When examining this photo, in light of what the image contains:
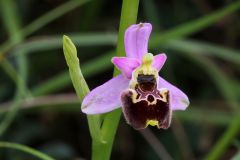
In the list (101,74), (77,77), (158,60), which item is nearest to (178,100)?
(158,60)

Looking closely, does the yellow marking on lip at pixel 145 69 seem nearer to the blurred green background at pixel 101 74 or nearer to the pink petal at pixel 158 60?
the pink petal at pixel 158 60

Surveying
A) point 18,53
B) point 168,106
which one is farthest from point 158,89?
point 18,53

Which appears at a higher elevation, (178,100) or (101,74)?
(178,100)

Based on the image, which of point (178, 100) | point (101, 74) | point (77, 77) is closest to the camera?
point (77, 77)

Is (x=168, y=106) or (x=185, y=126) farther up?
(x=168, y=106)

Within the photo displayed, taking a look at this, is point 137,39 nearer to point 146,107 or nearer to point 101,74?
point 146,107

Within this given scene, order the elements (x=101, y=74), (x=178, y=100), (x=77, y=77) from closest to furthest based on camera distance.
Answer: (x=77, y=77) → (x=178, y=100) → (x=101, y=74)

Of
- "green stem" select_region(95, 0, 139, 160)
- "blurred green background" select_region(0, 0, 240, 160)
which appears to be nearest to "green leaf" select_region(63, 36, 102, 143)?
"green stem" select_region(95, 0, 139, 160)

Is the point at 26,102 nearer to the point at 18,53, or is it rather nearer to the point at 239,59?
the point at 18,53
